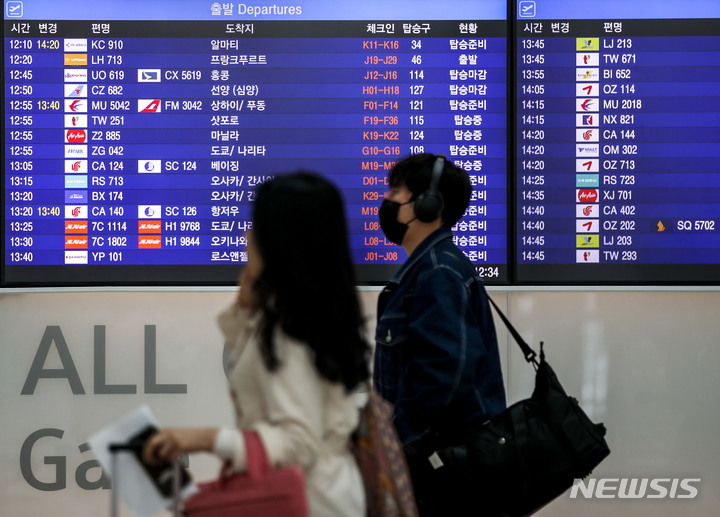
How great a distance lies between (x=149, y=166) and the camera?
146 inches

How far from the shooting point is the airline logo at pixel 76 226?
3.69 metres

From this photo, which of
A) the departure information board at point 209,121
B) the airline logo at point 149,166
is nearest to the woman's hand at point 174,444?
the departure information board at point 209,121

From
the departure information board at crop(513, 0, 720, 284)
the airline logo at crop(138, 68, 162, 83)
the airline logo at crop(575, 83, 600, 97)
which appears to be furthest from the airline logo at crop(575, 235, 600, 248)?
the airline logo at crop(138, 68, 162, 83)

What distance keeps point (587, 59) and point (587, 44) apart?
0.06 meters

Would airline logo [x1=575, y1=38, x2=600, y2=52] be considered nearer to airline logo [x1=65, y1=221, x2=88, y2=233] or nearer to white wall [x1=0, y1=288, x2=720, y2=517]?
white wall [x1=0, y1=288, x2=720, y2=517]

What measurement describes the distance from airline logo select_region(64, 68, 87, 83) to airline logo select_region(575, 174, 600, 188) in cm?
217

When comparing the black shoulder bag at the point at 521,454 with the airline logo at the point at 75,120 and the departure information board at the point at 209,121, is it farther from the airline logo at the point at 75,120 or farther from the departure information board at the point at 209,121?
the airline logo at the point at 75,120

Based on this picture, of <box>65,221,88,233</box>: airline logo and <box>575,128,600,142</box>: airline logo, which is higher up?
<box>575,128,600,142</box>: airline logo

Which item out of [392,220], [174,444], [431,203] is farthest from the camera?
[392,220]

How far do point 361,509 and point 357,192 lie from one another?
85.0 inches

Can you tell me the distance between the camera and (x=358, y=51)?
12.3ft

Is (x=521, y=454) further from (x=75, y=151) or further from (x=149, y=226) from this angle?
(x=75, y=151)

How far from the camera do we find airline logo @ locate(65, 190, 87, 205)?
12.1 feet

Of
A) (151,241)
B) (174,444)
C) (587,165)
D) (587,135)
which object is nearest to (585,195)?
(587,165)
